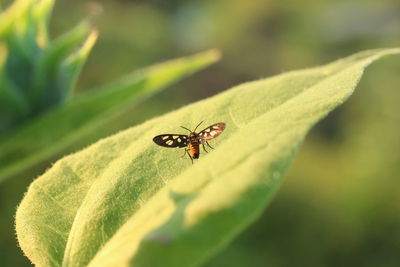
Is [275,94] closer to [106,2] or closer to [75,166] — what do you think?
[75,166]

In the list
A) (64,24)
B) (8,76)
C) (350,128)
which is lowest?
(8,76)

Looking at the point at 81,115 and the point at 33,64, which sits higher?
the point at 33,64

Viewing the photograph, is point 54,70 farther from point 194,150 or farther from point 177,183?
point 177,183

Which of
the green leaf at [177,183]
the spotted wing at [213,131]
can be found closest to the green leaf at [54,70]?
the green leaf at [177,183]

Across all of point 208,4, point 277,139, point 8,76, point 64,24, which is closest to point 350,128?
point 64,24

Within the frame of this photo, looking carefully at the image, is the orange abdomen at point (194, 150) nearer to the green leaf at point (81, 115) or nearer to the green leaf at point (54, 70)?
the green leaf at point (81, 115)

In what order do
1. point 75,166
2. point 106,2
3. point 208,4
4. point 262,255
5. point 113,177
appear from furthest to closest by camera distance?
1. point 208,4
2. point 106,2
3. point 262,255
4. point 75,166
5. point 113,177

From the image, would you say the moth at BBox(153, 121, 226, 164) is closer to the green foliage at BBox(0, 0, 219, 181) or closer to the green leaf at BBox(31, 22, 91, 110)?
the green foliage at BBox(0, 0, 219, 181)

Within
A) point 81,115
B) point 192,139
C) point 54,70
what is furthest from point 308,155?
point 192,139
